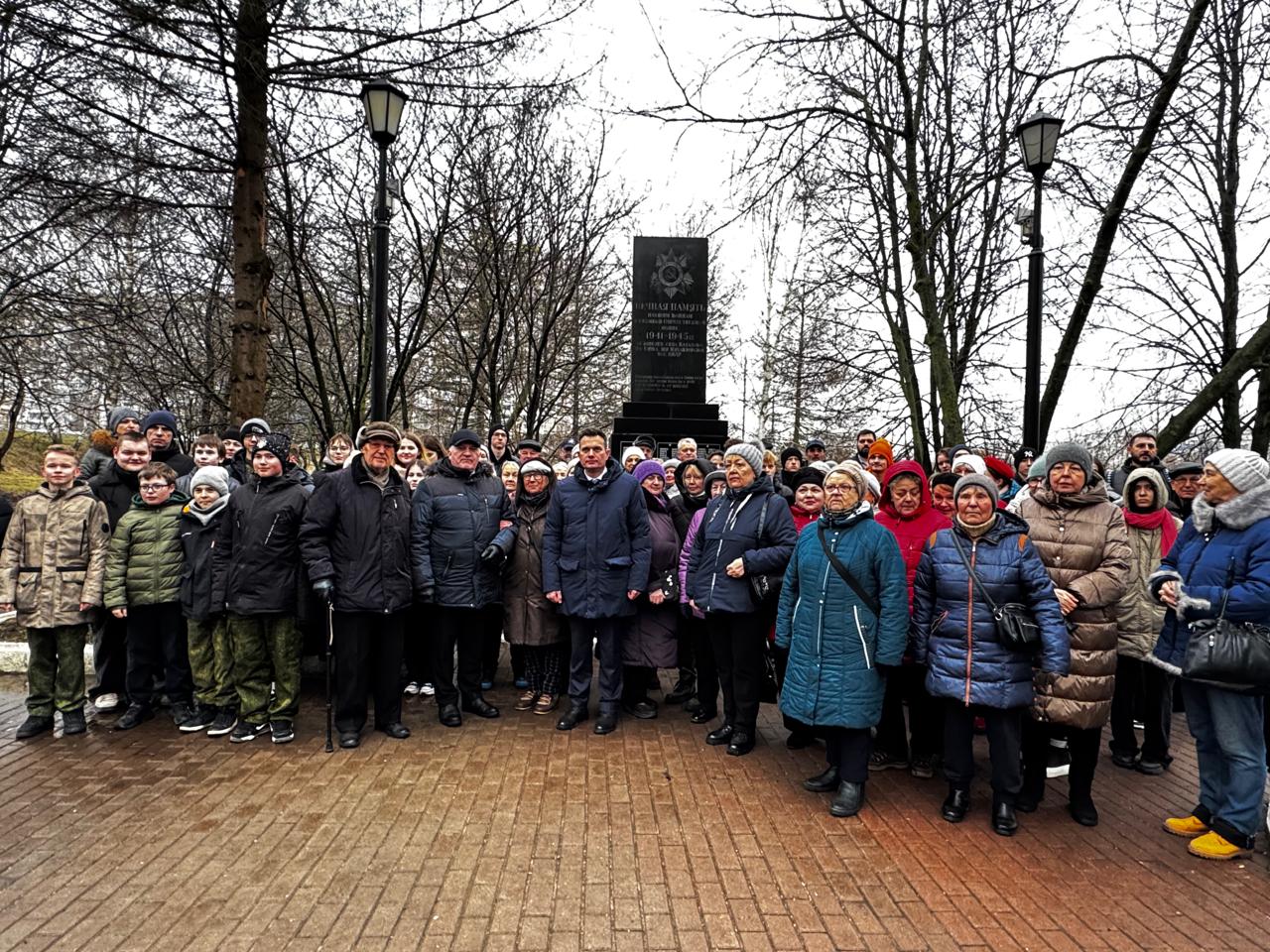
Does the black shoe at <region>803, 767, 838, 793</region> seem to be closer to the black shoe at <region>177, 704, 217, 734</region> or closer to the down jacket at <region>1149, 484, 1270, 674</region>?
the down jacket at <region>1149, 484, 1270, 674</region>

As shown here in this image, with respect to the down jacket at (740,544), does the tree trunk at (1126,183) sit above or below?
above

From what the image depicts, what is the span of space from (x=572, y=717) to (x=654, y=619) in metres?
0.95

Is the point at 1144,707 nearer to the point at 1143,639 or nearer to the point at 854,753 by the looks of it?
the point at 1143,639

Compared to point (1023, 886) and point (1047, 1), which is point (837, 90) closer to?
point (1047, 1)

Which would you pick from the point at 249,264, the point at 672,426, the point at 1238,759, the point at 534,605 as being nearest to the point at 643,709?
the point at 534,605

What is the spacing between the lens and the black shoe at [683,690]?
606 cm

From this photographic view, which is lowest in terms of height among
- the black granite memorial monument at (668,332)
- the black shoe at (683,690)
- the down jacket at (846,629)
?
the black shoe at (683,690)

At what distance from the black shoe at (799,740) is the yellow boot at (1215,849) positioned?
2133 millimetres

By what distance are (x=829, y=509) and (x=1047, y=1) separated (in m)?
5.77

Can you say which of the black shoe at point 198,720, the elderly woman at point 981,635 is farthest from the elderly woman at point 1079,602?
the black shoe at point 198,720

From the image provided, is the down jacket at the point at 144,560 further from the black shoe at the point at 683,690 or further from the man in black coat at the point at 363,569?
the black shoe at the point at 683,690

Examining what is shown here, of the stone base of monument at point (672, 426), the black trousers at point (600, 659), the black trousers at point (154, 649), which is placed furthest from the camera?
the stone base of monument at point (672, 426)

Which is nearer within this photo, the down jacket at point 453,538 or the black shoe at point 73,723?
the black shoe at point 73,723

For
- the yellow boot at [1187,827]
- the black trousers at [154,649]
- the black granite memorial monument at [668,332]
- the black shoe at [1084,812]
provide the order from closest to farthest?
the yellow boot at [1187,827] → the black shoe at [1084,812] → the black trousers at [154,649] → the black granite memorial monument at [668,332]
